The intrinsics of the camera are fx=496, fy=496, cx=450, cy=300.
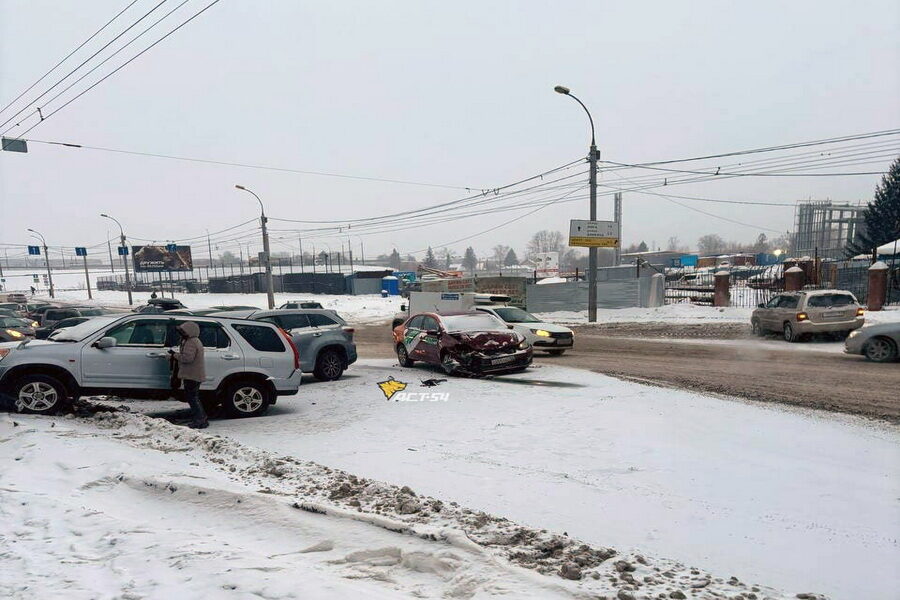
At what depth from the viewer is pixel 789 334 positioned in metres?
15.2

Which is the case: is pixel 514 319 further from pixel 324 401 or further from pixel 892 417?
pixel 892 417

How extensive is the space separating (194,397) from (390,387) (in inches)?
152

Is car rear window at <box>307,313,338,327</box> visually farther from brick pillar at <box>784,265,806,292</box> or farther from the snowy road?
brick pillar at <box>784,265,806,292</box>

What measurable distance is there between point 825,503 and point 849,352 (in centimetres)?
960

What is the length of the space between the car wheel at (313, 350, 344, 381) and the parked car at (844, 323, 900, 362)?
12.0m

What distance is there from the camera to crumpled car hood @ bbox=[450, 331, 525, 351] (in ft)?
35.8

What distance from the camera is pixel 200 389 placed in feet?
25.2

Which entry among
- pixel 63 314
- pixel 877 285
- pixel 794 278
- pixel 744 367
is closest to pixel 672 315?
pixel 794 278

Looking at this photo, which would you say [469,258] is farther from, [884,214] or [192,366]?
[192,366]

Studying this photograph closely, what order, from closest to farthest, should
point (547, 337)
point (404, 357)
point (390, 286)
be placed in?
point (404, 357) → point (547, 337) → point (390, 286)

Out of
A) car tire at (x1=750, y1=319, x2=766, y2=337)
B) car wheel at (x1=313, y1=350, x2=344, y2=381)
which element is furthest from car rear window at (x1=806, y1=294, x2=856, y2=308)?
car wheel at (x1=313, y1=350, x2=344, y2=381)

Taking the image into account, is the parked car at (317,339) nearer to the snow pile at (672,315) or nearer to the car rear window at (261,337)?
the car rear window at (261,337)

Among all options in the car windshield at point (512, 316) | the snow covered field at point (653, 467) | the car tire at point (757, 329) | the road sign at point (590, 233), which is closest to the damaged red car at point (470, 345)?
A: the snow covered field at point (653, 467)

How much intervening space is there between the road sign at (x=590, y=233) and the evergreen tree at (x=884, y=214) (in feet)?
87.7
